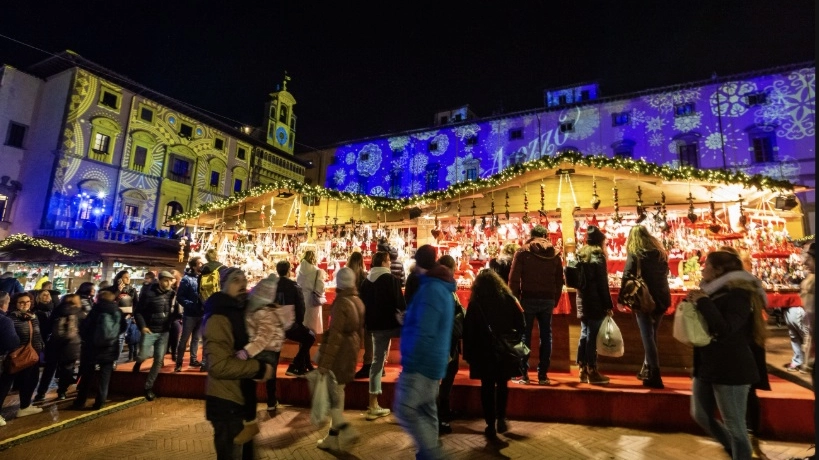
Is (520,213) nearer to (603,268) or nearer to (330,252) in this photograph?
(603,268)

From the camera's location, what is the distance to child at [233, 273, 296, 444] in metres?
2.94

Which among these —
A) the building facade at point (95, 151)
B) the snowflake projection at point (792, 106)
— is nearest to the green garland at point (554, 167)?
the building facade at point (95, 151)

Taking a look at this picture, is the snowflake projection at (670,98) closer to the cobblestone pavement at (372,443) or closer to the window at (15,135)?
the cobblestone pavement at (372,443)

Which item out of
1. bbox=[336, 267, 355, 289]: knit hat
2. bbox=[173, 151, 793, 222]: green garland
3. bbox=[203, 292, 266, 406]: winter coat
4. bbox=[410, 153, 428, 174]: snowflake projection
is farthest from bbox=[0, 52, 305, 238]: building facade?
bbox=[203, 292, 266, 406]: winter coat

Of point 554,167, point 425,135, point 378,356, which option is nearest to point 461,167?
point 425,135

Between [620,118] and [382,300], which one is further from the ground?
[620,118]

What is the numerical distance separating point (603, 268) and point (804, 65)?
23743 millimetres

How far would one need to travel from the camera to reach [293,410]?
5.42m

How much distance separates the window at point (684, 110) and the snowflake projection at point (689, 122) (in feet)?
0.59

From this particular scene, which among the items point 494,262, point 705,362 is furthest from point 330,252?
point 705,362

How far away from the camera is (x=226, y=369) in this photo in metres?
2.80

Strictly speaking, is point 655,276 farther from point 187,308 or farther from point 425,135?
point 425,135

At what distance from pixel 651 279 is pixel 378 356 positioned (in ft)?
11.9

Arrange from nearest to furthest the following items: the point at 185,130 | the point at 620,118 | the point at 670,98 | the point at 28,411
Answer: the point at 28,411 < the point at 670,98 < the point at 620,118 < the point at 185,130
